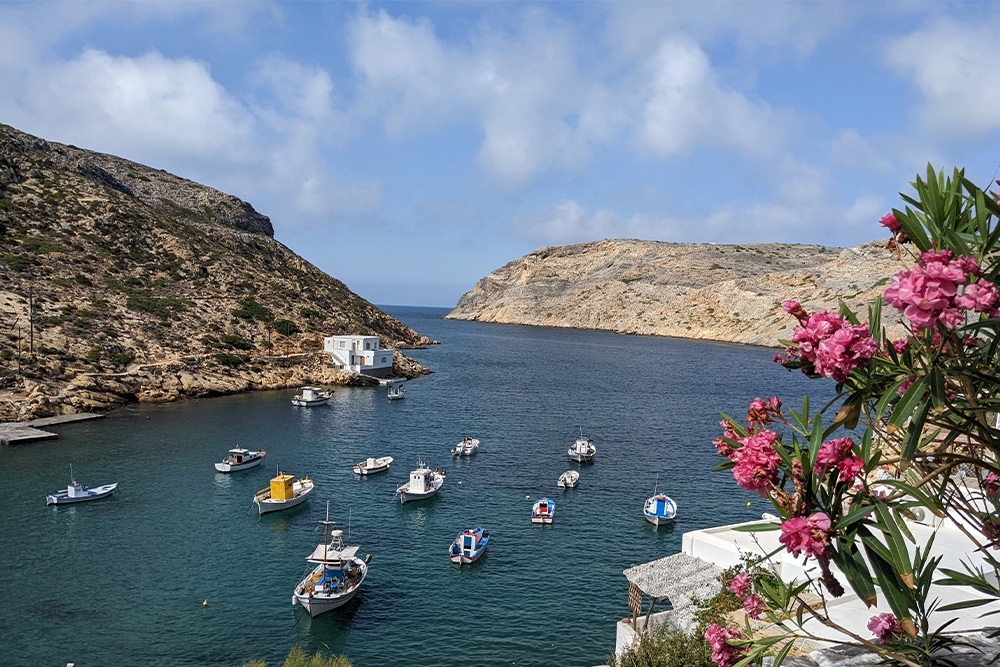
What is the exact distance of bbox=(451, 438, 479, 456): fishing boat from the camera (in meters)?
51.4

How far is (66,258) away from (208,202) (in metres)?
64.4

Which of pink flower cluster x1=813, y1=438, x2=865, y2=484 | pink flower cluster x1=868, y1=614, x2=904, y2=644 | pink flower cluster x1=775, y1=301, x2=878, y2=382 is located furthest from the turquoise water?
pink flower cluster x1=775, y1=301, x2=878, y2=382

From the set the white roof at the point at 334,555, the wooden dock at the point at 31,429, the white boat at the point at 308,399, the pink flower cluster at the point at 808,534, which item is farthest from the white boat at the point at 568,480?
the wooden dock at the point at 31,429

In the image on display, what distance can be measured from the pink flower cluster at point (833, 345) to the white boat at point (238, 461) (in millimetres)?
46783

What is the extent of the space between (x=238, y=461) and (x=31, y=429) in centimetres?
2116

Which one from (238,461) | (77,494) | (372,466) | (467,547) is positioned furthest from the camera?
(238,461)

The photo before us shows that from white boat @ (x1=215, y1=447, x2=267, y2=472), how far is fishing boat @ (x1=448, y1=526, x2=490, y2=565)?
2092cm

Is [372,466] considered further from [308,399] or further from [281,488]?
[308,399]

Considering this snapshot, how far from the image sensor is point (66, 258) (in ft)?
284

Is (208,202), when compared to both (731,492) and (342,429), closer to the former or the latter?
(342,429)

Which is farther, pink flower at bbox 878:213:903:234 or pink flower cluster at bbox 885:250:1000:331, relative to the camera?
pink flower at bbox 878:213:903:234

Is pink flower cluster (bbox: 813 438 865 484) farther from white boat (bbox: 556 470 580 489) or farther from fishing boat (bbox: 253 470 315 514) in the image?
white boat (bbox: 556 470 580 489)

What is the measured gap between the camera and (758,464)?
15.9 feet

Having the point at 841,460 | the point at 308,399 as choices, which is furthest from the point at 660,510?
the point at 308,399
